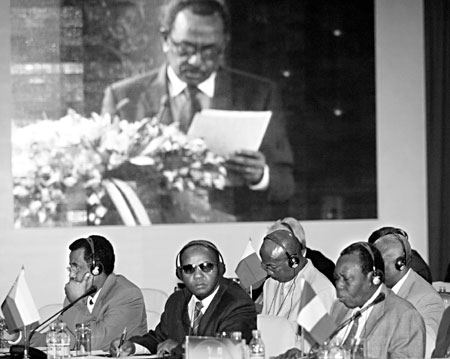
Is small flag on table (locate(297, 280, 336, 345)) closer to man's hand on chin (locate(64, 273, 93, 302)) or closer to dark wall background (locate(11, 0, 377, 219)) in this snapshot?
man's hand on chin (locate(64, 273, 93, 302))

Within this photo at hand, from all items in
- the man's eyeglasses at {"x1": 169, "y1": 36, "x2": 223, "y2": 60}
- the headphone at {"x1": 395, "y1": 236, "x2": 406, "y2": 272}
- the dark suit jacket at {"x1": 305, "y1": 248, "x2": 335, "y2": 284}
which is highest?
the man's eyeglasses at {"x1": 169, "y1": 36, "x2": 223, "y2": 60}

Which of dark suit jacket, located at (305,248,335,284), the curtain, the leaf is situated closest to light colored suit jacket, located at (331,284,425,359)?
dark suit jacket, located at (305,248,335,284)

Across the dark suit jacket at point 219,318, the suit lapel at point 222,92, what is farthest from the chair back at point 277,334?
the suit lapel at point 222,92

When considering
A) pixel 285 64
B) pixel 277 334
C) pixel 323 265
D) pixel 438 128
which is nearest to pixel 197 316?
pixel 277 334

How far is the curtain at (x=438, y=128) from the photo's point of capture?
30.7 ft

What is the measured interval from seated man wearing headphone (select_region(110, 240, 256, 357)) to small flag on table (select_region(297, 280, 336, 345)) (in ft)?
3.08

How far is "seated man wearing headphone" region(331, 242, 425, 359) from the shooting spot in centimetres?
442

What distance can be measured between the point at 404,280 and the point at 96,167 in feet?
11.4

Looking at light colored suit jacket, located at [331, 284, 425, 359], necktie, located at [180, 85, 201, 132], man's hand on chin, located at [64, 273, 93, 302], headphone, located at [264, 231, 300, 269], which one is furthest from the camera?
necktie, located at [180, 85, 201, 132]

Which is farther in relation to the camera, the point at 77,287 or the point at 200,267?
the point at 77,287

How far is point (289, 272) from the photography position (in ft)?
19.5

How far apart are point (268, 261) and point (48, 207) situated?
307 centimetres

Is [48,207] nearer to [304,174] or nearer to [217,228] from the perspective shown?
[217,228]

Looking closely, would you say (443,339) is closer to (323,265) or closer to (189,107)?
(323,265)
